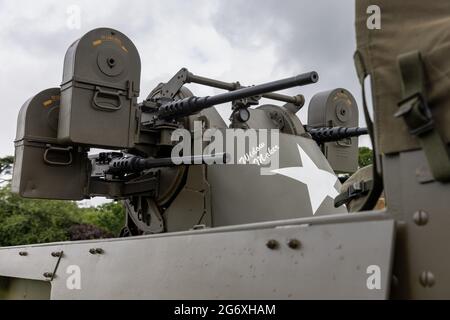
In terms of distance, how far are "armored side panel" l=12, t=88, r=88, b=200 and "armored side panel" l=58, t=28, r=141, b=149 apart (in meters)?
0.15

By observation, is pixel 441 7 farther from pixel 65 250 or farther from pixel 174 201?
pixel 174 201

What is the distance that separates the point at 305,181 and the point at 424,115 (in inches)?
119

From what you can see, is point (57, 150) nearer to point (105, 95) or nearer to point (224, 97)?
point (105, 95)

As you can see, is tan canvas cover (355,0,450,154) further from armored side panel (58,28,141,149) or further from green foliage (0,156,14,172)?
green foliage (0,156,14,172)

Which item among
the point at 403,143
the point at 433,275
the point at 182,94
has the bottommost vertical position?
the point at 433,275

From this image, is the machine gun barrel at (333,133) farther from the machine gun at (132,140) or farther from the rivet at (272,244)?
the rivet at (272,244)

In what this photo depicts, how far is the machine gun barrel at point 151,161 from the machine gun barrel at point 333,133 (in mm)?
1653

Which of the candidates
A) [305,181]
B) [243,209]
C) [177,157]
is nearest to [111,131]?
[177,157]

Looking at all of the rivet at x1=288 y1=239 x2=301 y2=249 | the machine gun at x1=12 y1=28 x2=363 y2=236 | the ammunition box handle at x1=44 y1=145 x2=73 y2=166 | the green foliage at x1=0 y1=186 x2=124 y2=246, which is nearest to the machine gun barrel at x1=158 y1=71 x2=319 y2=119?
the machine gun at x1=12 y1=28 x2=363 y2=236

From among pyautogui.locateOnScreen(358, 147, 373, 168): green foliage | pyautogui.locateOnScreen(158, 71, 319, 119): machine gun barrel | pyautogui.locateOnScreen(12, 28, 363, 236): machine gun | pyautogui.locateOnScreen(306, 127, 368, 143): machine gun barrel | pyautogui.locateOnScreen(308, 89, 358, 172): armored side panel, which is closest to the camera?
pyautogui.locateOnScreen(158, 71, 319, 119): machine gun barrel

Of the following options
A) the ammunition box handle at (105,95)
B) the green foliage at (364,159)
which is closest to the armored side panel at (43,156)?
the ammunition box handle at (105,95)

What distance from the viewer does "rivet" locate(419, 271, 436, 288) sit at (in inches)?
63.5

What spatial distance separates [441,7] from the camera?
1.81 m

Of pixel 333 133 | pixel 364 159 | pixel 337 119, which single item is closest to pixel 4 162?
pixel 364 159
